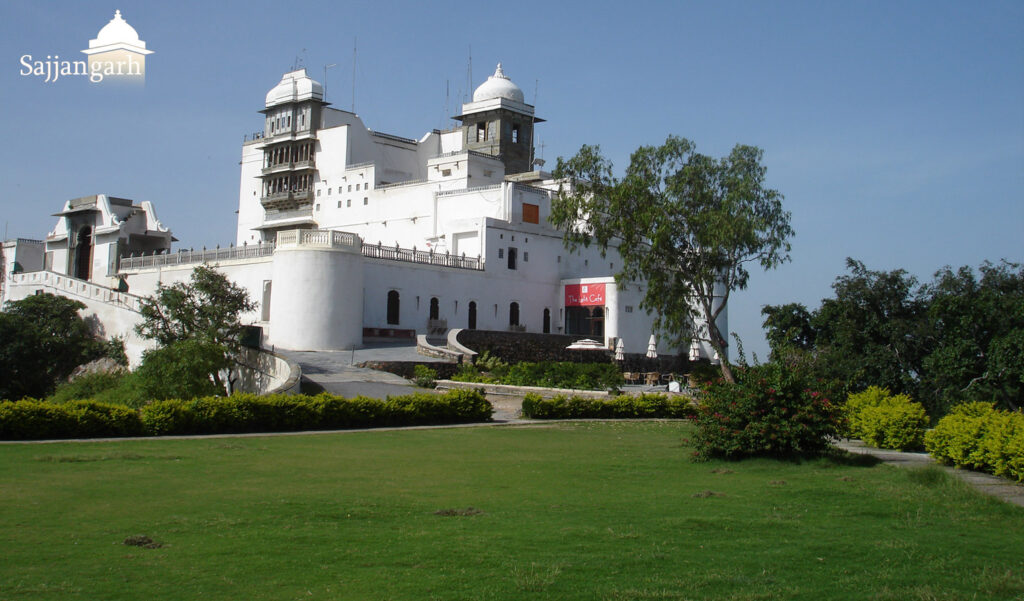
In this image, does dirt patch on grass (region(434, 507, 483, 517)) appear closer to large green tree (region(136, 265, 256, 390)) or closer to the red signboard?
large green tree (region(136, 265, 256, 390))

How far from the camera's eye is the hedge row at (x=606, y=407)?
890 inches

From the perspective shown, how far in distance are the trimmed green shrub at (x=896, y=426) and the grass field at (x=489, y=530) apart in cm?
310

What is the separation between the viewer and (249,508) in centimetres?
926

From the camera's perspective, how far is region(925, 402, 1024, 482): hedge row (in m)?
11.5

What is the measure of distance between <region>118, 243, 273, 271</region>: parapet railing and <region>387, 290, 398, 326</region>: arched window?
5671mm

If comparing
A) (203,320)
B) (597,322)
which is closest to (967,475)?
(203,320)

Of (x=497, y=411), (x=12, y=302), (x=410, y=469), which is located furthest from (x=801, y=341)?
(x=12, y=302)

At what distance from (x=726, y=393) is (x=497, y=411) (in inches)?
448

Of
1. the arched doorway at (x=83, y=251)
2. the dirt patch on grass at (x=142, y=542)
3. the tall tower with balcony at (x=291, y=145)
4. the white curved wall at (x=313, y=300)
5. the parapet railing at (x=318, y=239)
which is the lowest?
the dirt patch on grass at (x=142, y=542)

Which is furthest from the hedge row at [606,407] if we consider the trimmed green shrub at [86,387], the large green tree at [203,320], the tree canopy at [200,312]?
the trimmed green shrub at [86,387]

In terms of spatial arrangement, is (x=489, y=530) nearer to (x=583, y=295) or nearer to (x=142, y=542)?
(x=142, y=542)

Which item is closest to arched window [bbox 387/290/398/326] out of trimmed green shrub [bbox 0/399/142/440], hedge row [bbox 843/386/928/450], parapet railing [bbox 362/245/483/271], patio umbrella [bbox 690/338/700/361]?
parapet railing [bbox 362/245/483/271]

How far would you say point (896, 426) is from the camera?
15844mm

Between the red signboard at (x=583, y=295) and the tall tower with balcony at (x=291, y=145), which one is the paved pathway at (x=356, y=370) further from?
the tall tower with balcony at (x=291, y=145)
